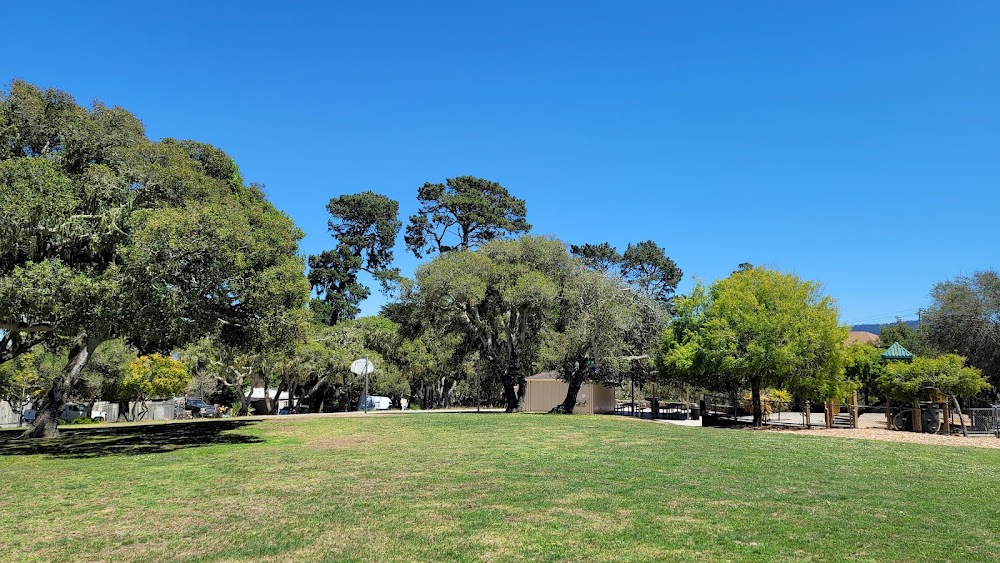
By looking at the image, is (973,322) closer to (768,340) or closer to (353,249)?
(768,340)


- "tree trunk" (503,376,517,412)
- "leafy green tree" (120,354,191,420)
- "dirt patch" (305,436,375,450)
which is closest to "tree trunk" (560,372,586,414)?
"tree trunk" (503,376,517,412)

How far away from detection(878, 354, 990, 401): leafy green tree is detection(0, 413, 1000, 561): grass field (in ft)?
21.2

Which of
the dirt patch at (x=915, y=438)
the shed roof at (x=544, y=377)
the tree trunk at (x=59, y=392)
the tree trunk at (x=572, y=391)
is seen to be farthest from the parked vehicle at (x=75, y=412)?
the dirt patch at (x=915, y=438)

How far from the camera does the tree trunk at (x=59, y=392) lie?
57.6 feet

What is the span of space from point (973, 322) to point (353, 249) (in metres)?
44.7

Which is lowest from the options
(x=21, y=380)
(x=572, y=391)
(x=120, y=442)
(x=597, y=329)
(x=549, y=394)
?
(x=120, y=442)

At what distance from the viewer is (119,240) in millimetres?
14289

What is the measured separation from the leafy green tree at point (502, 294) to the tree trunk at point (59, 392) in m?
13.6

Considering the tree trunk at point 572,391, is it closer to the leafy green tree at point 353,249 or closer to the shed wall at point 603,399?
the shed wall at point 603,399

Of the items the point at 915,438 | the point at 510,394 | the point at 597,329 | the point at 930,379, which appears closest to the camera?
the point at 915,438

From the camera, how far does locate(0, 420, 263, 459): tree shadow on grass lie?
45.1 feet

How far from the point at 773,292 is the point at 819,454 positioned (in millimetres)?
10810

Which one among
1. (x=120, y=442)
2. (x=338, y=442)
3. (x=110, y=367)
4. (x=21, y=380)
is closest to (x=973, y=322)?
(x=338, y=442)

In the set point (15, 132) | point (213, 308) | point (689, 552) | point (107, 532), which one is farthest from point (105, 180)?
point (689, 552)
